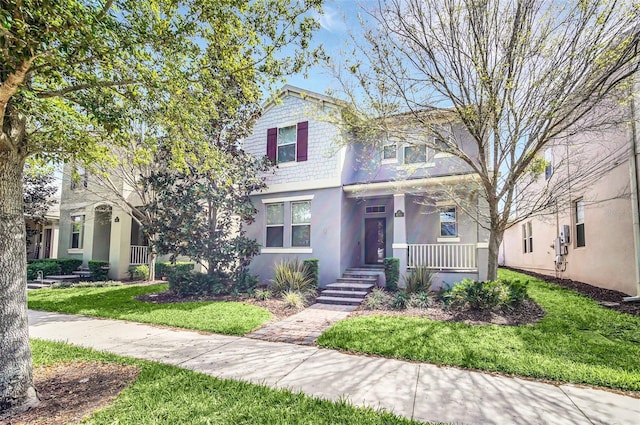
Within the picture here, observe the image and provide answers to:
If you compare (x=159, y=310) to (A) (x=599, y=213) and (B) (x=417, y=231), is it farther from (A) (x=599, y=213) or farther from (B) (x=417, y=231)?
(A) (x=599, y=213)

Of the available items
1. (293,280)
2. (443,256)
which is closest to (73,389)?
(293,280)

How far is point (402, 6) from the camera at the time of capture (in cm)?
751

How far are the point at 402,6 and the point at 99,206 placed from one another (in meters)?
17.4

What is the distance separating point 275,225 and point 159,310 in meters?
5.55

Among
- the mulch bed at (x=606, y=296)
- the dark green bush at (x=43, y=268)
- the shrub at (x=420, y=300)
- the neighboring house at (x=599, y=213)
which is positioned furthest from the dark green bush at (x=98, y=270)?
the mulch bed at (x=606, y=296)

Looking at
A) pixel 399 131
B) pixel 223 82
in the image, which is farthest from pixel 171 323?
pixel 399 131

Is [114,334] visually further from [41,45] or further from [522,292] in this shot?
[522,292]

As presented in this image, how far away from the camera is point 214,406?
3637 millimetres

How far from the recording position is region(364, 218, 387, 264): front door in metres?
13.9

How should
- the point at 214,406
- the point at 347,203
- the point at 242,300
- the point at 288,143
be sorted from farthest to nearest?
the point at 288,143, the point at 347,203, the point at 242,300, the point at 214,406

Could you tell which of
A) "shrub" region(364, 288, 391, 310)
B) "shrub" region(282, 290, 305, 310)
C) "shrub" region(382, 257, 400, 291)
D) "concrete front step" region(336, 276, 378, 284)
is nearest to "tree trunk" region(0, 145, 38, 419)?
"shrub" region(282, 290, 305, 310)

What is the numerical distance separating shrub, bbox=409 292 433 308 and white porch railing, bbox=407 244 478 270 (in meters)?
2.17

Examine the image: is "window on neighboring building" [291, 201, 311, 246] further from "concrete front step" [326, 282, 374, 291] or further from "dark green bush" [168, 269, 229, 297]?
"dark green bush" [168, 269, 229, 297]

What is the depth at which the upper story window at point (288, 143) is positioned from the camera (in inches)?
511
